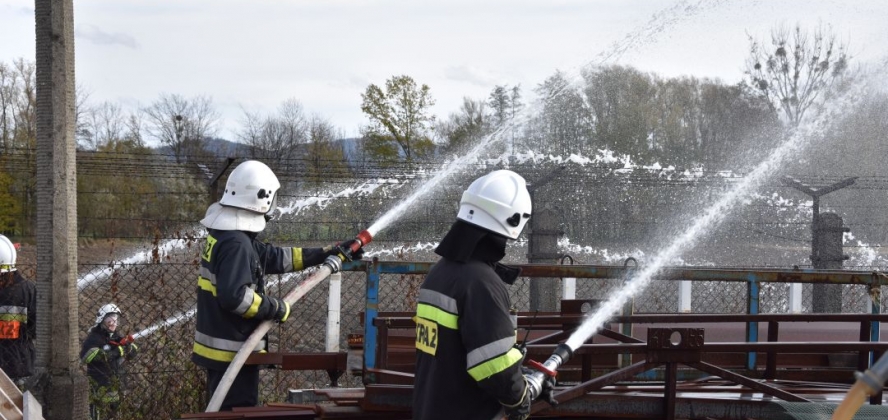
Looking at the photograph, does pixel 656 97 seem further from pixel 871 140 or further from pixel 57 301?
pixel 57 301

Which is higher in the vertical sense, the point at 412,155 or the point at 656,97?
the point at 656,97

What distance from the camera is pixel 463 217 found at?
3768 millimetres

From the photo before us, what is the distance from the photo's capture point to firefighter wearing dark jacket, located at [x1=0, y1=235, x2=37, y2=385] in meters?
7.24

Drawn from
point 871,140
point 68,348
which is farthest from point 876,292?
point 871,140

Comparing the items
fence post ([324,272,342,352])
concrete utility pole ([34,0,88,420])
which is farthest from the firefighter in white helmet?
fence post ([324,272,342,352])

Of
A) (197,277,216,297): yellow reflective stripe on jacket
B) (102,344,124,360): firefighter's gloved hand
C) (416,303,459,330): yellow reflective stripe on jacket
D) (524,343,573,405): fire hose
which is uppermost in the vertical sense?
(416,303,459,330): yellow reflective stripe on jacket

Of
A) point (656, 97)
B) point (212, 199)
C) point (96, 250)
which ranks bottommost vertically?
point (96, 250)

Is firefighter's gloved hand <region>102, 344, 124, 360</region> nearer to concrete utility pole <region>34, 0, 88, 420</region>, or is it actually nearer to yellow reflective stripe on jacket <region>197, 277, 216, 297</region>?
concrete utility pole <region>34, 0, 88, 420</region>

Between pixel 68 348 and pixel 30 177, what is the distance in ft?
50.0

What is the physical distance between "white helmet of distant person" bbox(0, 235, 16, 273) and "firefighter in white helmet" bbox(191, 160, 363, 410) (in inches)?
104

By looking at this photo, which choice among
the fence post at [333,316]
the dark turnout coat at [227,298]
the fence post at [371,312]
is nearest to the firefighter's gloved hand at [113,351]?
the fence post at [333,316]

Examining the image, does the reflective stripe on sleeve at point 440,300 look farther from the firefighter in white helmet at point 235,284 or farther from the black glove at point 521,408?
the firefighter in white helmet at point 235,284

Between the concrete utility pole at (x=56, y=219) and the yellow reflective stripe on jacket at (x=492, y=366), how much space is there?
347 cm

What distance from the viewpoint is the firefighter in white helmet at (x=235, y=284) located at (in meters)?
5.32
